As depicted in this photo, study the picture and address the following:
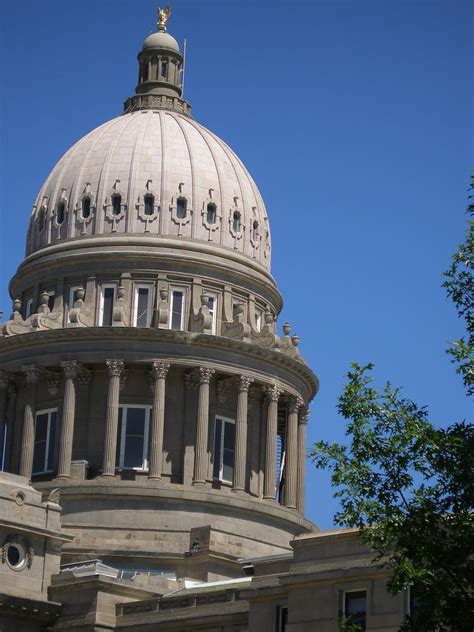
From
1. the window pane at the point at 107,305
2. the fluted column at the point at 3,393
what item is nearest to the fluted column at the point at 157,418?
the window pane at the point at 107,305

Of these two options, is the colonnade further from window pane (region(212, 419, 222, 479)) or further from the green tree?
the green tree

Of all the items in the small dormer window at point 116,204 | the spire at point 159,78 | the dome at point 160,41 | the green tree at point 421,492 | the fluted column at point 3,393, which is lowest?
the green tree at point 421,492

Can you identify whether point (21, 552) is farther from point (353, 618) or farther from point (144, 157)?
point (144, 157)

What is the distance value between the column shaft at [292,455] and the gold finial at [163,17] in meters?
28.6

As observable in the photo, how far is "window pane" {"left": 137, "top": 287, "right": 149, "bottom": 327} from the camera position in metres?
103

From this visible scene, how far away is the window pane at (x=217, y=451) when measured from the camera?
10106cm

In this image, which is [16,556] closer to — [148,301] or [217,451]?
[217,451]

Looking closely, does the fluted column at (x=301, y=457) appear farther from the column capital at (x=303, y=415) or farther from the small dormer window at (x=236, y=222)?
the small dormer window at (x=236, y=222)

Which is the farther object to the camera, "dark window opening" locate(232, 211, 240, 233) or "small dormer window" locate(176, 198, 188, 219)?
"dark window opening" locate(232, 211, 240, 233)

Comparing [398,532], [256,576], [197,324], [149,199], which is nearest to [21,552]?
[256,576]

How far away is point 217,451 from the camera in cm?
10175

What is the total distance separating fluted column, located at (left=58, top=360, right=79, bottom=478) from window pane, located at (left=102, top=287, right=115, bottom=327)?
4.01m

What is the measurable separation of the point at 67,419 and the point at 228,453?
32.8ft

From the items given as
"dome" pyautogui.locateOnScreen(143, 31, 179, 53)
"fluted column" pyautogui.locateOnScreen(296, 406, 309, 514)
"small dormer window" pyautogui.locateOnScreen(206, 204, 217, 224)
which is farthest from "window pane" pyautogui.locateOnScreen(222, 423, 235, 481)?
"dome" pyautogui.locateOnScreen(143, 31, 179, 53)
